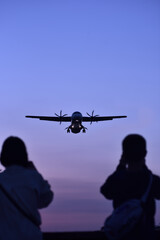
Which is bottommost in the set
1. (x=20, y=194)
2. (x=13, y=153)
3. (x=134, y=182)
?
(x=20, y=194)

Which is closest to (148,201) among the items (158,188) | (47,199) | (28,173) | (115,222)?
(158,188)

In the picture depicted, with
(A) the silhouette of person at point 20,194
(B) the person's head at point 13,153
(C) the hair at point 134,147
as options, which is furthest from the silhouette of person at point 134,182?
(B) the person's head at point 13,153

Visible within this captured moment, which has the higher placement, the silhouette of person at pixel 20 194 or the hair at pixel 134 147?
the hair at pixel 134 147

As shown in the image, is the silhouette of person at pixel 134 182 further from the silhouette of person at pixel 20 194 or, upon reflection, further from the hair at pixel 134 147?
the silhouette of person at pixel 20 194

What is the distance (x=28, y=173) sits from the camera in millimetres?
4633

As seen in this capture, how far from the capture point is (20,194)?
4.44 metres

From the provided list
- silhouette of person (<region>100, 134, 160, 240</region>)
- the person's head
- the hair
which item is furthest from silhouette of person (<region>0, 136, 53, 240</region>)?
the hair

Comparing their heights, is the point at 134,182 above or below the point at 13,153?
below

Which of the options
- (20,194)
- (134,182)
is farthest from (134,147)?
(20,194)

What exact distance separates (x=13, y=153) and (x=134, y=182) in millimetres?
1704

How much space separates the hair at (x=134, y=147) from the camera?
179 inches

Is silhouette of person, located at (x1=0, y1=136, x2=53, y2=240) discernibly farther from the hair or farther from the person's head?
the hair

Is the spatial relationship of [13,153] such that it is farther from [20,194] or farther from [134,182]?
[134,182]

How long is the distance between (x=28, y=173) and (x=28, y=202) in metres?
0.40
